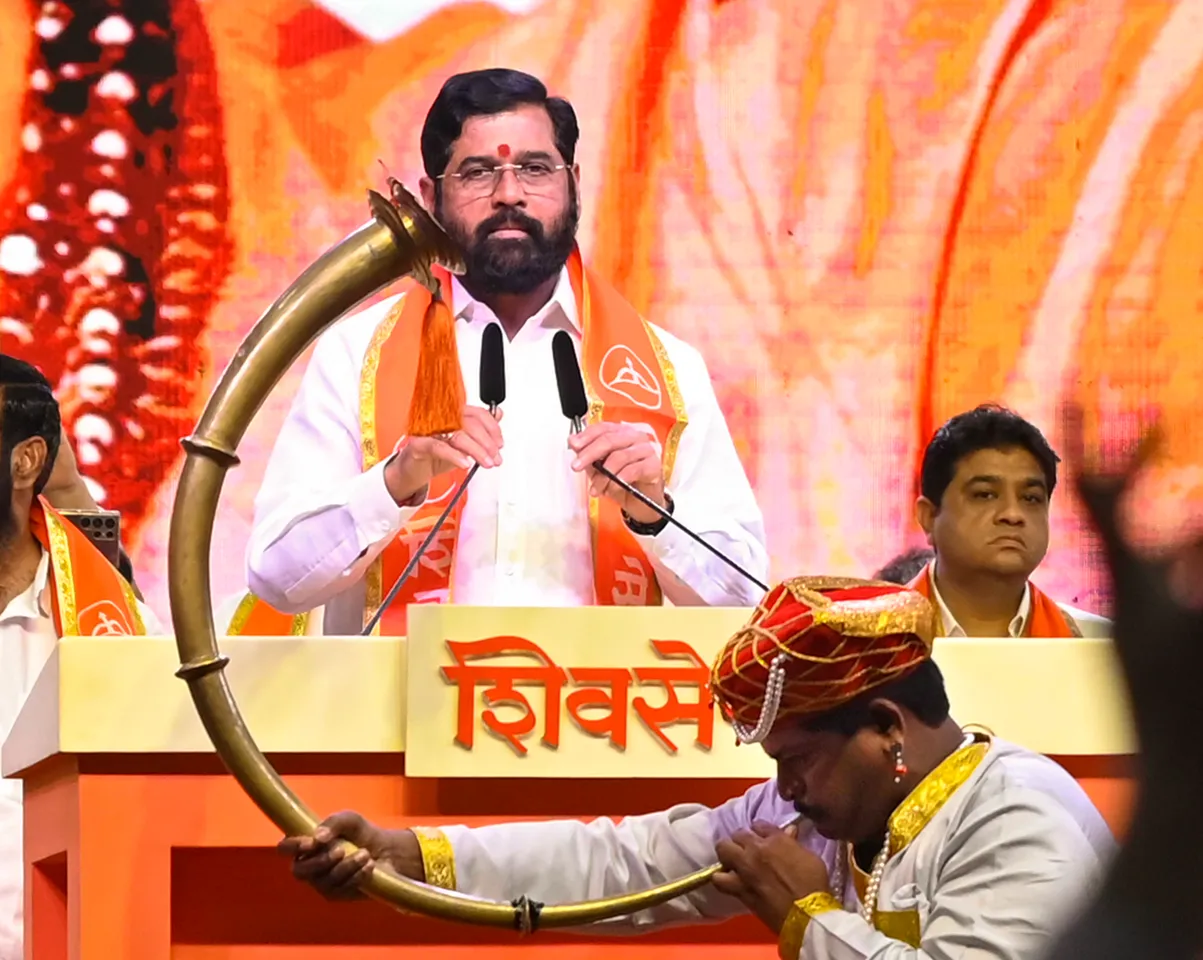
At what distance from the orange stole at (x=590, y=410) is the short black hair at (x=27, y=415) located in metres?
0.94

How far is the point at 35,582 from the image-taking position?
14.3 feet

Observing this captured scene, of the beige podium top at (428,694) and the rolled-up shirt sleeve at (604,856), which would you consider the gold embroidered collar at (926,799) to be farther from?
the beige podium top at (428,694)

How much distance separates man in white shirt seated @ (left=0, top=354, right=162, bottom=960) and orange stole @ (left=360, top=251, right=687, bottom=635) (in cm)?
78

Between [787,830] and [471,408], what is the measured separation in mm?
868

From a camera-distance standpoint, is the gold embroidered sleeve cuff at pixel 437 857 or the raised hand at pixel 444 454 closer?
the gold embroidered sleeve cuff at pixel 437 857

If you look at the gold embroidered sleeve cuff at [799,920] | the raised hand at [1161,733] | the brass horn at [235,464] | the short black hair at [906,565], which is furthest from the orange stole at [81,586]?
the raised hand at [1161,733]

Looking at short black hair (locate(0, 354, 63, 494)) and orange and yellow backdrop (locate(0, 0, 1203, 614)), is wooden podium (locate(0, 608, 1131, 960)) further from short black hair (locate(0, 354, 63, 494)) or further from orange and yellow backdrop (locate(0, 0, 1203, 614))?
orange and yellow backdrop (locate(0, 0, 1203, 614))

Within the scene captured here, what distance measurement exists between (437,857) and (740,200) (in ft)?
10.9

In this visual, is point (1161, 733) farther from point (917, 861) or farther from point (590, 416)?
point (590, 416)

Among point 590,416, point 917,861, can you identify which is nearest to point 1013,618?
point 590,416

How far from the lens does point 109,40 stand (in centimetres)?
565

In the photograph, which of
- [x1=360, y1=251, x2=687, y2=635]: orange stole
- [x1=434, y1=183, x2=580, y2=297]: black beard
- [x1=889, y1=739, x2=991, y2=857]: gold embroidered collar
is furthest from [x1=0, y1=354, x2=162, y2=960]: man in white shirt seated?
[x1=889, y1=739, x2=991, y2=857]: gold embroidered collar

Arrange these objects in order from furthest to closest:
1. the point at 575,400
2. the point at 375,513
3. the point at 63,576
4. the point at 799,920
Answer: the point at 63,576
the point at 375,513
the point at 575,400
the point at 799,920

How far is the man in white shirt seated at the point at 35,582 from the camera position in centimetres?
419
